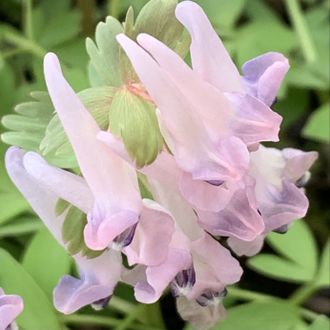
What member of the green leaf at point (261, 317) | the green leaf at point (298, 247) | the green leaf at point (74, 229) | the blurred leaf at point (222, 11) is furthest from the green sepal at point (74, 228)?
the blurred leaf at point (222, 11)

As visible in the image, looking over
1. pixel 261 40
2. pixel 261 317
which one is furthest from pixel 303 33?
pixel 261 317

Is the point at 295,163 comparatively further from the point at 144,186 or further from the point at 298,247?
the point at 298,247

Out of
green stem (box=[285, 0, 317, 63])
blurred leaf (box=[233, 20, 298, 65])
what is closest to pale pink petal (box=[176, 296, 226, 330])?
blurred leaf (box=[233, 20, 298, 65])

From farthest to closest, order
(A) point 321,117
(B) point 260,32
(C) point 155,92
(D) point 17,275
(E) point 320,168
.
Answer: (E) point 320,168, (B) point 260,32, (A) point 321,117, (D) point 17,275, (C) point 155,92

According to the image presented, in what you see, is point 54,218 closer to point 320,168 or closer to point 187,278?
point 187,278

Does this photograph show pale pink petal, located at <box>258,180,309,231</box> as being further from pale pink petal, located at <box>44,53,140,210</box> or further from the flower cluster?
pale pink petal, located at <box>44,53,140,210</box>

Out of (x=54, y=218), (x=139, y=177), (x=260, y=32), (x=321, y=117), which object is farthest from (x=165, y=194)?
(x=260, y=32)

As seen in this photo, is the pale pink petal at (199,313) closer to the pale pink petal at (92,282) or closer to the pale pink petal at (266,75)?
the pale pink petal at (92,282)

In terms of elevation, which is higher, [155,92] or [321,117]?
[155,92]
